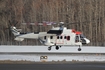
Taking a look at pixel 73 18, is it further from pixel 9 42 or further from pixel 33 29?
pixel 9 42

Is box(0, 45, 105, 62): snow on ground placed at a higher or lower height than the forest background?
lower

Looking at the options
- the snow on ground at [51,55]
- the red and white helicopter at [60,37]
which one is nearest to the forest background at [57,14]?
the red and white helicopter at [60,37]

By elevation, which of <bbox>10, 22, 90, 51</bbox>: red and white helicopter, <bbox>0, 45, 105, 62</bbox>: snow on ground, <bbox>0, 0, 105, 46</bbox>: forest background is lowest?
<bbox>0, 45, 105, 62</bbox>: snow on ground

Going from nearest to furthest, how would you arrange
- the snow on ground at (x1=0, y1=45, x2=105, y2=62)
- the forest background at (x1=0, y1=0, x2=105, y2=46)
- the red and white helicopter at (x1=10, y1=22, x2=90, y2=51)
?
the snow on ground at (x1=0, y1=45, x2=105, y2=62) < the red and white helicopter at (x1=10, y1=22, x2=90, y2=51) < the forest background at (x1=0, y1=0, x2=105, y2=46)

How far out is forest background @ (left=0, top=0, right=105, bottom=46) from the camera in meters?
49.9

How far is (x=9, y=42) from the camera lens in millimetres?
46344

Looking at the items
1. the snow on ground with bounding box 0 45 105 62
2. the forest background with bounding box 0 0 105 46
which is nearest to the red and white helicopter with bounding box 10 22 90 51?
the snow on ground with bounding box 0 45 105 62

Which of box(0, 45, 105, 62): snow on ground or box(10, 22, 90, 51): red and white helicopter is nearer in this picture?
box(0, 45, 105, 62): snow on ground

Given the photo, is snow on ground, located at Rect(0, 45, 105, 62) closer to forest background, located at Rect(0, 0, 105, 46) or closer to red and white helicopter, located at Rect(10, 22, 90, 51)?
red and white helicopter, located at Rect(10, 22, 90, 51)

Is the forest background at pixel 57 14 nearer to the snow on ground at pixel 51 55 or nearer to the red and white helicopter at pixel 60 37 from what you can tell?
the red and white helicopter at pixel 60 37

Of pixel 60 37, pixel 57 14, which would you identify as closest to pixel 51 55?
pixel 60 37

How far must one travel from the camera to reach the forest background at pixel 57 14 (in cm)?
4994
